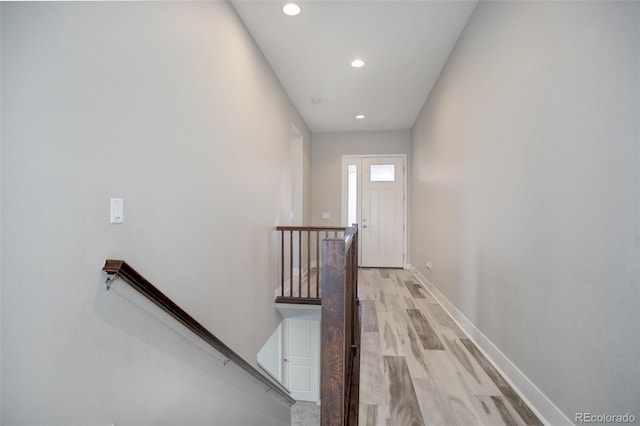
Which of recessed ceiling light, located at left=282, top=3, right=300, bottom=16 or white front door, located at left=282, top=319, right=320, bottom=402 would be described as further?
white front door, located at left=282, top=319, right=320, bottom=402

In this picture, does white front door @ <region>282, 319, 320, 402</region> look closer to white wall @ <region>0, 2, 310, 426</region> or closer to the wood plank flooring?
the wood plank flooring

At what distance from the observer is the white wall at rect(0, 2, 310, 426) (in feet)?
3.47

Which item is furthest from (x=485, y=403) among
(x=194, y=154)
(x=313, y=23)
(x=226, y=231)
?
(x=313, y=23)

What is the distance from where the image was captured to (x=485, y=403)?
1.83 metres

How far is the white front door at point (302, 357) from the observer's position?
5117 mm

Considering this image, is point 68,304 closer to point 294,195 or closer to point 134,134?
point 134,134

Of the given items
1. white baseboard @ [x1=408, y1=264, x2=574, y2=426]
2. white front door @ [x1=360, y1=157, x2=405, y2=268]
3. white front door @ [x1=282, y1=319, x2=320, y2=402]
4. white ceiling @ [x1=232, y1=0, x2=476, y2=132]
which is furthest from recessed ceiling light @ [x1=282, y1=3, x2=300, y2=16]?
white front door @ [x1=282, y1=319, x2=320, y2=402]

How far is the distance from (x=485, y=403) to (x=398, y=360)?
64cm

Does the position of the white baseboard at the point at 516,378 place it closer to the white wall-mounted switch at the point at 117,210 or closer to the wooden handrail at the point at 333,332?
the wooden handrail at the point at 333,332

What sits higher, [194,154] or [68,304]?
[194,154]

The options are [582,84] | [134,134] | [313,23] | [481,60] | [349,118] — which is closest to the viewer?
[582,84]

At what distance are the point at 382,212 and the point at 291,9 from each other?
14.3 ft

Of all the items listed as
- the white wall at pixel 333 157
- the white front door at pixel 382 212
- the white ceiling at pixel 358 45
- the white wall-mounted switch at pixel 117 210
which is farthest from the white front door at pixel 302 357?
the white wall-mounted switch at pixel 117 210

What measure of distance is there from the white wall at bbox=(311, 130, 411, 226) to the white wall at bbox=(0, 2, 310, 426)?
12.5ft
